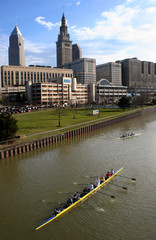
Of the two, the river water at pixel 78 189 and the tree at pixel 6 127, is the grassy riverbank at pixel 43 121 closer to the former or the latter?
the tree at pixel 6 127

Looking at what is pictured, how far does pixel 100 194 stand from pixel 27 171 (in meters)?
13.8

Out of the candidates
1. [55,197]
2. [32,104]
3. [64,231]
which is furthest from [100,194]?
[32,104]

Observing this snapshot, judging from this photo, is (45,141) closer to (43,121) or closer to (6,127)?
(6,127)

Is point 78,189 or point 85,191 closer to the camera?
point 85,191

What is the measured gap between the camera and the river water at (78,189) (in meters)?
19.6

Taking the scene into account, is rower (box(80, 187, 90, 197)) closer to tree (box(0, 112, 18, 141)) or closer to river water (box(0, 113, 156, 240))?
river water (box(0, 113, 156, 240))

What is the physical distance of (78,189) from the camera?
2695cm

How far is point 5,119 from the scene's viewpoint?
4372 cm

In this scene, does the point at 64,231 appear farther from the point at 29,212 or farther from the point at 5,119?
the point at 5,119

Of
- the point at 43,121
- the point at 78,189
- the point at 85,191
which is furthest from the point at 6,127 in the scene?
the point at 43,121

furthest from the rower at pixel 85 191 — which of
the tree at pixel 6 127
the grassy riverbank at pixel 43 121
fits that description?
the grassy riverbank at pixel 43 121

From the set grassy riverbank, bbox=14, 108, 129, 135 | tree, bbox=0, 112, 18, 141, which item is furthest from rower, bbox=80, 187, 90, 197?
grassy riverbank, bbox=14, 108, 129, 135

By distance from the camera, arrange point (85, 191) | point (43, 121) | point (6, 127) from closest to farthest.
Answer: point (85, 191), point (6, 127), point (43, 121)

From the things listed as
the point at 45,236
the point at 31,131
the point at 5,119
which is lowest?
the point at 45,236
